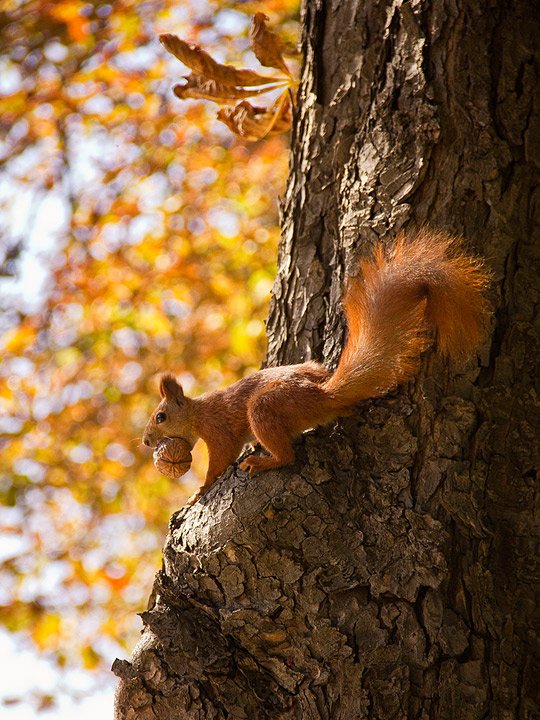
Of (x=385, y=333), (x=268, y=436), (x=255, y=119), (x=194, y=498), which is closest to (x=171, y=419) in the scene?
(x=194, y=498)

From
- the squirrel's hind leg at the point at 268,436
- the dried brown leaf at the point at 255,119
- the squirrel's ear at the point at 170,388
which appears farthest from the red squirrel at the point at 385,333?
the dried brown leaf at the point at 255,119

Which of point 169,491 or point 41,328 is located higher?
point 41,328

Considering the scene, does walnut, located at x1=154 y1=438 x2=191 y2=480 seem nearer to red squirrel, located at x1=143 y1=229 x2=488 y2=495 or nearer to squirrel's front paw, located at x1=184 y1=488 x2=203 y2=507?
squirrel's front paw, located at x1=184 y1=488 x2=203 y2=507

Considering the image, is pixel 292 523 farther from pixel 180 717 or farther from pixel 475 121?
pixel 475 121

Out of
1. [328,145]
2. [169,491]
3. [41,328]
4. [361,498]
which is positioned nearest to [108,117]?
[41,328]

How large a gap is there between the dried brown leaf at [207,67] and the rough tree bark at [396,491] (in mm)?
292

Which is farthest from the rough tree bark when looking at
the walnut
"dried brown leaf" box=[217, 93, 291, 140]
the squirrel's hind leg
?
"dried brown leaf" box=[217, 93, 291, 140]

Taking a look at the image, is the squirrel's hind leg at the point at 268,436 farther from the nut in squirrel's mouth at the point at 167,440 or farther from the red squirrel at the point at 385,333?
the nut in squirrel's mouth at the point at 167,440

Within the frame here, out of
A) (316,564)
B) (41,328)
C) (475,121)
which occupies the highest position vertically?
(41,328)

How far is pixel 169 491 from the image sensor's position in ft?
16.3

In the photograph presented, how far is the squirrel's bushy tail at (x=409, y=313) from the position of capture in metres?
1.57

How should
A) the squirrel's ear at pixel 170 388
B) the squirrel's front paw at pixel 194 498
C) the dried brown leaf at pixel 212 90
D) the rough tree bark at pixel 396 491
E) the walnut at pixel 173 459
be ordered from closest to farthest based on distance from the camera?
the rough tree bark at pixel 396 491
the squirrel's front paw at pixel 194 498
the walnut at pixel 173 459
the squirrel's ear at pixel 170 388
the dried brown leaf at pixel 212 90

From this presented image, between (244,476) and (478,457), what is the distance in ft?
1.47

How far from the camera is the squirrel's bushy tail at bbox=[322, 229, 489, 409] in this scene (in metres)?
1.57
